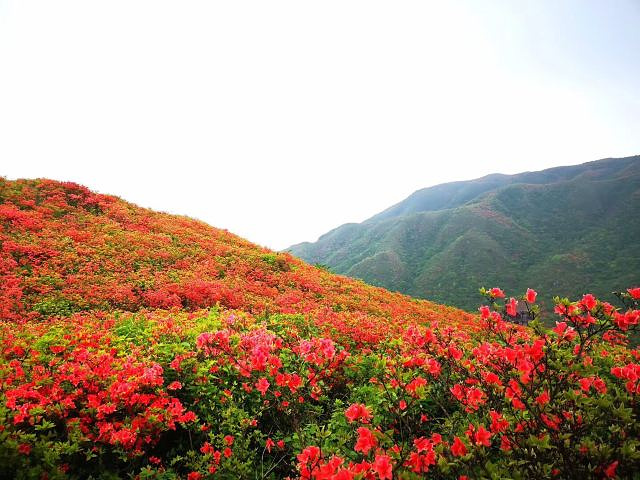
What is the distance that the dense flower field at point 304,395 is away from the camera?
119 inches

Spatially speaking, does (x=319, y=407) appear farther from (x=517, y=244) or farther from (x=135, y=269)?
(x=517, y=244)

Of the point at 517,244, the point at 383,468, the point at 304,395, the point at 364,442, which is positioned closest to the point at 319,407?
the point at 304,395

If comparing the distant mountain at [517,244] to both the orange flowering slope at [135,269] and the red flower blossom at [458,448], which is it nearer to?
the orange flowering slope at [135,269]

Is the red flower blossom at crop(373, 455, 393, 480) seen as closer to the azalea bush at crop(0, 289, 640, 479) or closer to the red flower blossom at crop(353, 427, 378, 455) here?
the azalea bush at crop(0, 289, 640, 479)

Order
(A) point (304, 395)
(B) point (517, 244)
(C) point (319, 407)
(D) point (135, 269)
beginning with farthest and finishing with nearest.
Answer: (B) point (517, 244) < (D) point (135, 269) < (A) point (304, 395) < (C) point (319, 407)

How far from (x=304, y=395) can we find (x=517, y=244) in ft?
231

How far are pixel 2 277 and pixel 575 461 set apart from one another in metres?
14.2

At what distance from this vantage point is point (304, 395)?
5438 mm

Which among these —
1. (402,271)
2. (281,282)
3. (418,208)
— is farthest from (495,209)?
(281,282)

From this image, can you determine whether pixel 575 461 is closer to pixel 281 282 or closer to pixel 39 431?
pixel 39 431

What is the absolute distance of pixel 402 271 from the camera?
65875 mm

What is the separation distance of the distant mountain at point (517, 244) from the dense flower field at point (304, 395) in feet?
124

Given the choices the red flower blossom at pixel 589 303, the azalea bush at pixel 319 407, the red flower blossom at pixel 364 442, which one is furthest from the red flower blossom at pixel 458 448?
the red flower blossom at pixel 589 303

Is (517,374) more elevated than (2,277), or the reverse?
(2,277)
